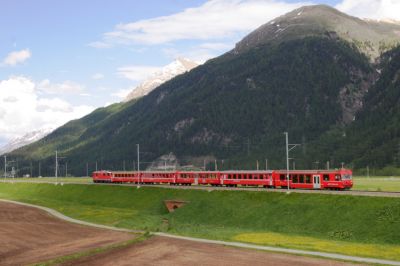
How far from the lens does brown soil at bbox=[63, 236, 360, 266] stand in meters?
44.4

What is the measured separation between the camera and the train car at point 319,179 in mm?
83062

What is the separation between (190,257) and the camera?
47.0 m

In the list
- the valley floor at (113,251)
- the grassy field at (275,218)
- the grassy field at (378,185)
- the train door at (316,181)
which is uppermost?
the train door at (316,181)

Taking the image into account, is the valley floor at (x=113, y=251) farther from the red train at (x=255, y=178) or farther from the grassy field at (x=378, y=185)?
the grassy field at (x=378, y=185)

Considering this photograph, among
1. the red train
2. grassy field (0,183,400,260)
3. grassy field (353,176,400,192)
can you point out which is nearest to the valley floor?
grassy field (0,183,400,260)

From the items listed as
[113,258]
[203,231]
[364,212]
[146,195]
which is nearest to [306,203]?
[364,212]

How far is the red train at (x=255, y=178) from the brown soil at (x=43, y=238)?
115 feet

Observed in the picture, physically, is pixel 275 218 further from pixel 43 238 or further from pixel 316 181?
pixel 43 238

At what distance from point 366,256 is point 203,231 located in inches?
920

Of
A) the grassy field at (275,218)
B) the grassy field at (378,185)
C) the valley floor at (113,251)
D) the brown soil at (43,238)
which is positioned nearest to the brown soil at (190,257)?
the valley floor at (113,251)

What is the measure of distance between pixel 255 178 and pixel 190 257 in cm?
5239

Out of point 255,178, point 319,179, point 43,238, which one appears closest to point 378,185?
point 255,178

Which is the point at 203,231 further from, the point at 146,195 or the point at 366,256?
the point at 146,195

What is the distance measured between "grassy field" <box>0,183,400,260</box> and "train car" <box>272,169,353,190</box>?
1096 centimetres
